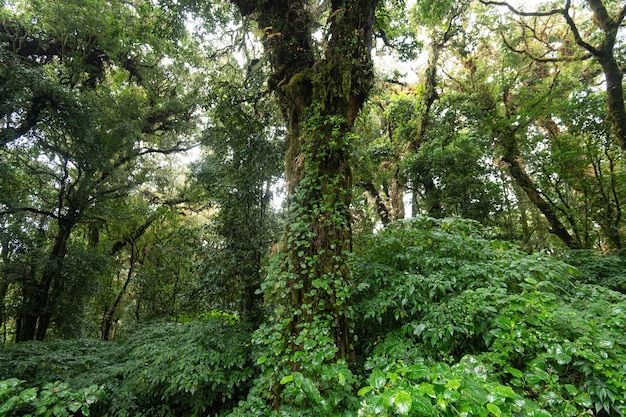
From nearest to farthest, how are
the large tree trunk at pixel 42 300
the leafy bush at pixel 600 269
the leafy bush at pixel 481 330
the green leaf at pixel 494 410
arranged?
the green leaf at pixel 494 410, the leafy bush at pixel 481 330, the leafy bush at pixel 600 269, the large tree trunk at pixel 42 300

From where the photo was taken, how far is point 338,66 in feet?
12.7

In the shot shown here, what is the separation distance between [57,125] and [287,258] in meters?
6.80

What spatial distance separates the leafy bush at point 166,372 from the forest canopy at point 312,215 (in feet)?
0.11

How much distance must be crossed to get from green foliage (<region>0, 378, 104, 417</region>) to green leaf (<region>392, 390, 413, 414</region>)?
143 cm

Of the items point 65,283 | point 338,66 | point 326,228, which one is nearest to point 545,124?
point 338,66

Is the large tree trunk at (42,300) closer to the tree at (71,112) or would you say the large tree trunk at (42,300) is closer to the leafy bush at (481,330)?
the tree at (71,112)

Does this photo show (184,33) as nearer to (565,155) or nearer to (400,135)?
(400,135)

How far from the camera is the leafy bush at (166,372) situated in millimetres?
3553

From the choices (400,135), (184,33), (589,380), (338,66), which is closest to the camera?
(589,380)

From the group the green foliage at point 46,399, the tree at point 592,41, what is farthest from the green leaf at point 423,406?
the tree at point 592,41

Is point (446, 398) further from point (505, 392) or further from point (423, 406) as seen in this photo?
point (505, 392)

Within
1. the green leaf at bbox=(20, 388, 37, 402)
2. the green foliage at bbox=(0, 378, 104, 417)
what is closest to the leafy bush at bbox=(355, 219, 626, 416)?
the green foliage at bbox=(0, 378, 104, 417)

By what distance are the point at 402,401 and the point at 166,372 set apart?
11.6 feet

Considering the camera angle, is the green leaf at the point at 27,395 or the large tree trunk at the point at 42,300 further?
the large tree trunk at the point at 42,300
